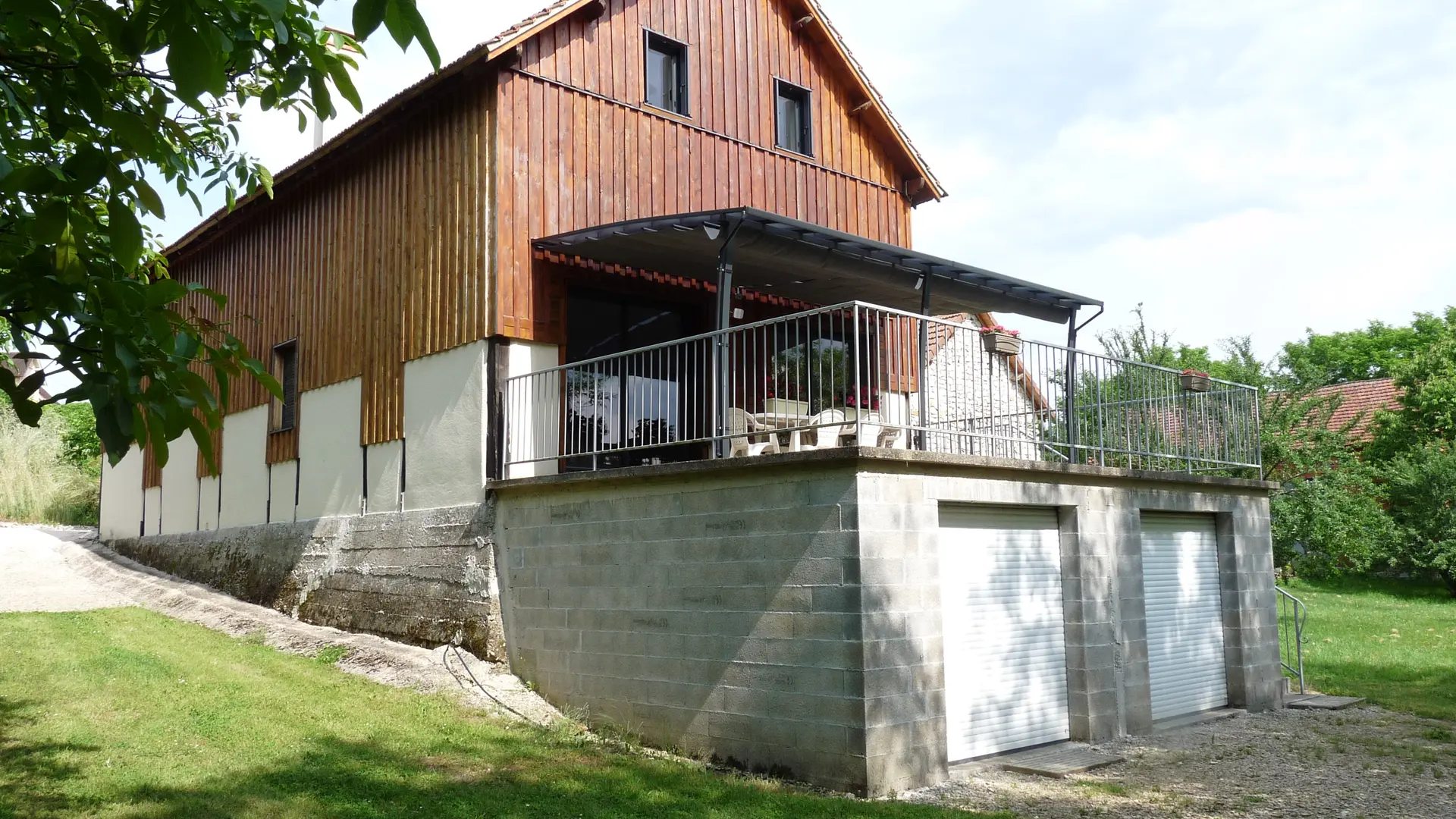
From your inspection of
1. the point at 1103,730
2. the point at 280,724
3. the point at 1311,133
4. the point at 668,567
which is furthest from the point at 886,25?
the point at 1311,133

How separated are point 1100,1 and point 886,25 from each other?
210 centimetres

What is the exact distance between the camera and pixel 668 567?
9422 millimetres

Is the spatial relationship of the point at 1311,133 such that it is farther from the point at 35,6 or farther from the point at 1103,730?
the point at 35,6

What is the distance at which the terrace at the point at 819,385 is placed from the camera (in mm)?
9992

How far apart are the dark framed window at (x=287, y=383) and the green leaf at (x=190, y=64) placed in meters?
13.6

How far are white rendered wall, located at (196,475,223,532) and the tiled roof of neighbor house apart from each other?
92.6 ft

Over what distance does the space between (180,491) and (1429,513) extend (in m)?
26.0

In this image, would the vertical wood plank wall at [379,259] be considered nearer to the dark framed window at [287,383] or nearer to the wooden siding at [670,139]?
the dark framed window at [287,383]

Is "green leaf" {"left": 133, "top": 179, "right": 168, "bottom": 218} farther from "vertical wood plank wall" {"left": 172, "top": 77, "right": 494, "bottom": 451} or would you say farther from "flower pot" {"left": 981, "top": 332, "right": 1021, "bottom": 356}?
"vertical wood plank wall" {"left": 172, "top": 77, "right": 494, "bottom": 451}

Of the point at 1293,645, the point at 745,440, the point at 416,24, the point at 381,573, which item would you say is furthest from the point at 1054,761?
the point at 1293,645

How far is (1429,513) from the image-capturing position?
2573 centimetres

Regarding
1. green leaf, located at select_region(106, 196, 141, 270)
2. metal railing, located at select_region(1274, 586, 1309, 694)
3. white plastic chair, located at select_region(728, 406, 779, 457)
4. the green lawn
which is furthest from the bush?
green leaf, located at select_region(106, 196, 141, 270)

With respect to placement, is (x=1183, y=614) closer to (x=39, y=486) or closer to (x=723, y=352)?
(x=723, y=352)

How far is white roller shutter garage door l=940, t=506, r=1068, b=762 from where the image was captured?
363 inches
